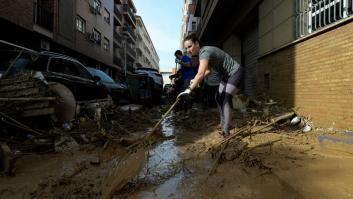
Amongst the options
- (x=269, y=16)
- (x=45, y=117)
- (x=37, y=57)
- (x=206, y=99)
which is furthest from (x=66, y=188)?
(x=206, y=99)

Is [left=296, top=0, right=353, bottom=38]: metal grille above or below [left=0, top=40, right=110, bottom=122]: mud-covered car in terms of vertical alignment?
above

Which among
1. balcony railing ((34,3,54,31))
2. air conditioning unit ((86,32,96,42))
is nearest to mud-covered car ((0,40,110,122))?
balcony railing ((34,3,54,31))

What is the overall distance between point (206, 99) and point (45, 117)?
22.7ft

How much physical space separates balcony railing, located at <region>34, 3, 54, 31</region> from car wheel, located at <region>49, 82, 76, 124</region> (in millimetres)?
11661

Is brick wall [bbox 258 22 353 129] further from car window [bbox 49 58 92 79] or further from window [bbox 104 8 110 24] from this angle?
window [bbox 104 8 110 24]

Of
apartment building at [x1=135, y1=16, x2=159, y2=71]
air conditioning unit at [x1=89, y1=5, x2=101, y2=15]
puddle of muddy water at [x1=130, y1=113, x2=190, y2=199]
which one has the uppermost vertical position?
apartment building at [x1=135, y1=16, x2=159, y2=71]

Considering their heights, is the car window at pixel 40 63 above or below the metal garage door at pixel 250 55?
below

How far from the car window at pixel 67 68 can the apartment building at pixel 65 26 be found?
6437 millimetres

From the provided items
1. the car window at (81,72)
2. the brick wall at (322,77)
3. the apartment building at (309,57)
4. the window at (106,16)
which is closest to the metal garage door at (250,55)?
the apartment building at (309,57)

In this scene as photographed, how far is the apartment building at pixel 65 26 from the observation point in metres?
14.4

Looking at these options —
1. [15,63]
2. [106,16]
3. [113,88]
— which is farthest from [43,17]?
[106,16]

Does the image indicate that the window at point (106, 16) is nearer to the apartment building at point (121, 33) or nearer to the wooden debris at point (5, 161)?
the apartment building at point (121, 33)

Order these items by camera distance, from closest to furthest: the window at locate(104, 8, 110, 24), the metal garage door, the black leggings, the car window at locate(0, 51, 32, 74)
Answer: the black leggings → the car window at locate(0, 51, 32, 74) → the metal garage door → the window at locate(104, 8, 110, 24)

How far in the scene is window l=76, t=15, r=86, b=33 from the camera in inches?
934
